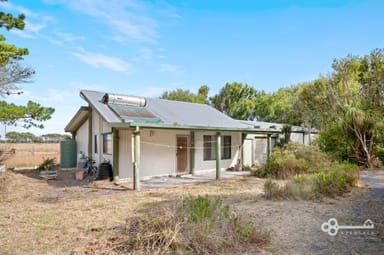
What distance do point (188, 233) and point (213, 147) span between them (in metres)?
10.2

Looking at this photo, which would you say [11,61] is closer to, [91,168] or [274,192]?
[91,168]

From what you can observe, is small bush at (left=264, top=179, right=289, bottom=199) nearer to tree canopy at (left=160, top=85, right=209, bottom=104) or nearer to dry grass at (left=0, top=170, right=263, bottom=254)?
dry grass at (left=0, top=170, right=263, bottom=254)

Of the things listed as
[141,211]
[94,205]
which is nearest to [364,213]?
[141,211]

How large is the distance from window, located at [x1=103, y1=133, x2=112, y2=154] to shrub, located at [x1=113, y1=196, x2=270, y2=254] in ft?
23.2

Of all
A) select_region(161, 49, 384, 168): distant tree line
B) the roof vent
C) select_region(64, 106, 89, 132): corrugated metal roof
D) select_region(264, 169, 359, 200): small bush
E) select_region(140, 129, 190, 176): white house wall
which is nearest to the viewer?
select_region(264, 169, 359, 200): small bush

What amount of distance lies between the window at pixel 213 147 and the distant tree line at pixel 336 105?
5510 millimetres

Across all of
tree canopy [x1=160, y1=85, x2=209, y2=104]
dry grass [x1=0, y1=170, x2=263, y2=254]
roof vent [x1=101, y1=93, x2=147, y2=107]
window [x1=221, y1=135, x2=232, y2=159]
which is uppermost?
tree canopy [x1=160, y1=85, x2=209, y2=104]

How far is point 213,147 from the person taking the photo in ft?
44.6

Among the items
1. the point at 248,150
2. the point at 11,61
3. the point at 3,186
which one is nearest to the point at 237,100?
the point at 248,150

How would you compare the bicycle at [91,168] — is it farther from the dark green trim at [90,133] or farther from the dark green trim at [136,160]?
the dark green trim at [136,160]

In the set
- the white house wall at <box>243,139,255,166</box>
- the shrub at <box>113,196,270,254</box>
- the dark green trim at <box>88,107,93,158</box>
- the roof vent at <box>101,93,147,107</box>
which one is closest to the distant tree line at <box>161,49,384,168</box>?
the white house wall at <box>243,139,255,166</box>

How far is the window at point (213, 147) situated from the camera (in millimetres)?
13312

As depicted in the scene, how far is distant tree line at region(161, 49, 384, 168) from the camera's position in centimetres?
1299

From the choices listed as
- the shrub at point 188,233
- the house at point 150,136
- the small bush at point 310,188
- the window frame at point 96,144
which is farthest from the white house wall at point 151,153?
the shrub at point 188,233
